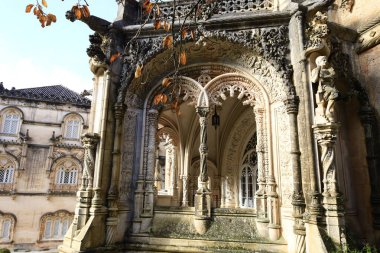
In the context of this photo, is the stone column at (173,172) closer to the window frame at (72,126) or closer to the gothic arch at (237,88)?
the gothic arch at (237,88)

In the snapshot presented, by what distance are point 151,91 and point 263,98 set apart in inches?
113

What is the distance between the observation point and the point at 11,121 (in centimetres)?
1972

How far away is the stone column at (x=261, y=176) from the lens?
18.9 feet

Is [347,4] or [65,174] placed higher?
[347,4]

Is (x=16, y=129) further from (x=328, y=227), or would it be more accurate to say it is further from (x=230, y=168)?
(x=328, y=227)

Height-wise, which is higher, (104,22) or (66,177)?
(104,22)

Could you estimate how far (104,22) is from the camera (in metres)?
6.58

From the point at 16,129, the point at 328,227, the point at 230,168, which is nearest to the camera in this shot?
the point at 328,227

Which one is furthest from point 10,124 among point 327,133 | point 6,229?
point 327,133

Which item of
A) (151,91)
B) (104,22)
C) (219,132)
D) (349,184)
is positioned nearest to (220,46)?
(151,91)

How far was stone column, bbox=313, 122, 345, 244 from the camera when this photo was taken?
448 cm

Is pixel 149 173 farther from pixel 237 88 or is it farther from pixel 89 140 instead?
pixel 237 88

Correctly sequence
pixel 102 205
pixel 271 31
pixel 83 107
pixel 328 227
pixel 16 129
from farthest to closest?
pixel 83 107
pixel 16 129
pixel 271 31
pixel 102 205
pixel 328 227

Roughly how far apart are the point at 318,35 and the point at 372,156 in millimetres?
→ 2821
